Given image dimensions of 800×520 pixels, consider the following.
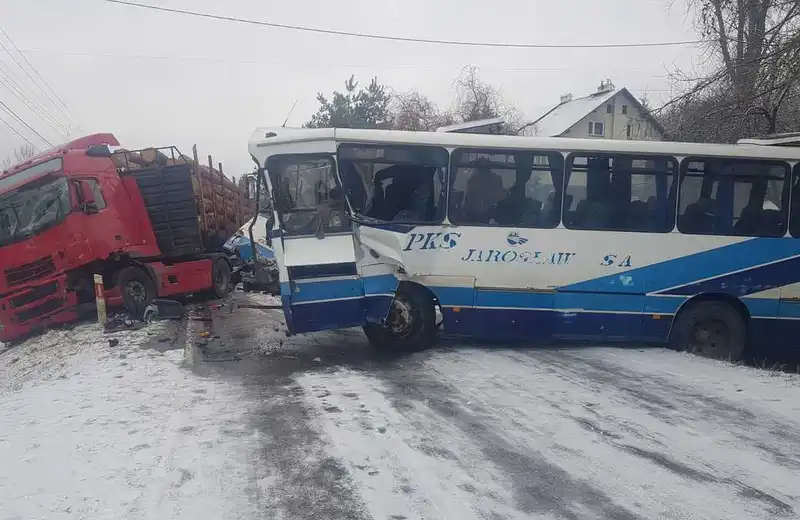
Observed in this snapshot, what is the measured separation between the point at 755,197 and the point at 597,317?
297 centimetres

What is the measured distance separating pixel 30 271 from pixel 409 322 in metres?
8.34

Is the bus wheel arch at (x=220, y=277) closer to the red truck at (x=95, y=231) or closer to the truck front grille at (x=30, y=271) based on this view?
the red truck at (x=95, y=231)

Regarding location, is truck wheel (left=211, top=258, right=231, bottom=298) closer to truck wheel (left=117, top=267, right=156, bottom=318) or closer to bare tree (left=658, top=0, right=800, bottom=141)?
truck wheel (left=117, top=267, right=156, bottom=318)

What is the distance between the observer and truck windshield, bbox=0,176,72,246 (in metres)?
11.8

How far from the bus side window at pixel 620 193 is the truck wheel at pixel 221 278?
31.7ft

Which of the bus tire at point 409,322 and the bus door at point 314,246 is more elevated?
the bus door at point 314,246

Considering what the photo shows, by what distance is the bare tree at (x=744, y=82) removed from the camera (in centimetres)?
1034

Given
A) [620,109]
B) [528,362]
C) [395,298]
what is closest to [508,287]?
[528,362]

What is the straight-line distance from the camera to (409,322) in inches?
346

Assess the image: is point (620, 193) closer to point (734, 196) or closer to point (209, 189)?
point (734, 196)

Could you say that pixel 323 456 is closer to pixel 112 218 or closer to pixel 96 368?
pixel 96 368

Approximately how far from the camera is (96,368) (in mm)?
7949

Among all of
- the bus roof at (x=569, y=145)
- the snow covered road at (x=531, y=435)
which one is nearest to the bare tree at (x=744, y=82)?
the bus roof at (x=569, y=145)

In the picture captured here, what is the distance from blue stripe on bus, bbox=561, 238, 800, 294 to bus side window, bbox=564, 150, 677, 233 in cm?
60
